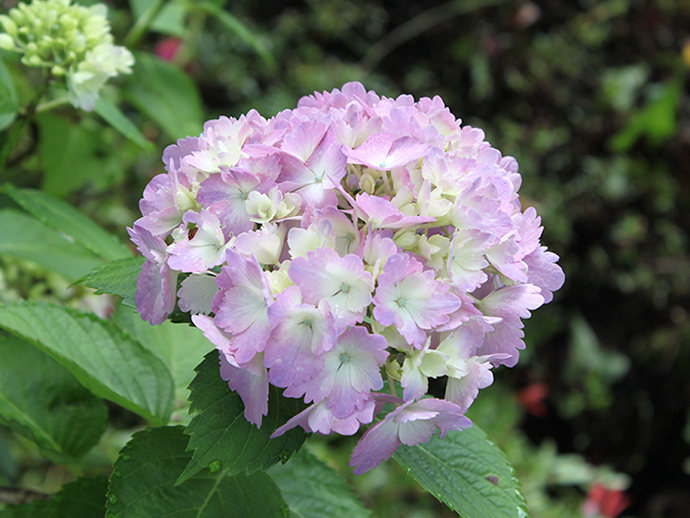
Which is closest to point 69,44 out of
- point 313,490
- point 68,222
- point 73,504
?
point 68,222

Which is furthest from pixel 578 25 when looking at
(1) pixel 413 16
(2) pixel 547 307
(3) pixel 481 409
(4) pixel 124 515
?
(4) pixel 124 515

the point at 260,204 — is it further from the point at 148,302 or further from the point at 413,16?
the point at 413,16

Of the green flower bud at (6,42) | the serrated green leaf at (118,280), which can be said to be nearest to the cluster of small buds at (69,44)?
the green flower bud at (6,42)

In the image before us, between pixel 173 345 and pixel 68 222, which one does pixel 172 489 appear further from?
pixel 68 222

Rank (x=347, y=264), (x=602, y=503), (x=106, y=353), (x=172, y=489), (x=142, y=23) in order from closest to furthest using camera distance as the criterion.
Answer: (x=347, y=264) < (x=172, y=489) < (x=106, y=353) < (x=142, y=23) < (x=602, y=503)

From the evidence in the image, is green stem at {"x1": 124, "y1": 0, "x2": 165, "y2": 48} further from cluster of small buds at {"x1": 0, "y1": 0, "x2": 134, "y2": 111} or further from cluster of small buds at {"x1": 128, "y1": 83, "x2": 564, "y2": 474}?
cluster of small buds at {"x1": 128, "y1": 83, "x2": 564, "y2": 474}

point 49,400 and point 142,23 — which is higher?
point 142,23

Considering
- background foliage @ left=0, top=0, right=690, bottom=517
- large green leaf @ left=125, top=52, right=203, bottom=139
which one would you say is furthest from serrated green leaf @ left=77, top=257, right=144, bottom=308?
large green leaf @ left=125, top=52, right=203, bottom=139
